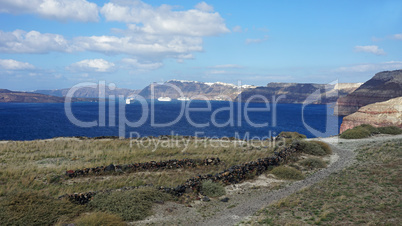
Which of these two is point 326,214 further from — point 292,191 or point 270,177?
Answer: point 270,177

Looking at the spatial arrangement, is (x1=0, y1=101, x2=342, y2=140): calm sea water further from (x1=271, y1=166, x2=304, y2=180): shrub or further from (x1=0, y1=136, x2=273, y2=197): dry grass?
(x1=271, y1=166, x2=304, y2=180): shrub

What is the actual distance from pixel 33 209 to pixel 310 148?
2073 centimetres

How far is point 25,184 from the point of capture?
12.2 m

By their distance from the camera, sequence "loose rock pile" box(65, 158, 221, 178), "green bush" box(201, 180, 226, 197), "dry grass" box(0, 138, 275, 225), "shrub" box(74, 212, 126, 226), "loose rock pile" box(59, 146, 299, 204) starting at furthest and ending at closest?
"loose rock pile" box(65, 158, 221, 178), "green bush" box(201, 180, 226, 197), "loose rock pile" box(59, 146, 299, 204), "dry grass" box(0, 138, 275, 225), "shrub" box(74, 212, 126, 226)

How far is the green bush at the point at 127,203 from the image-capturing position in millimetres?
9406

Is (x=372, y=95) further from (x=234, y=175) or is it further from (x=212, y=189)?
(x=212, y=189)

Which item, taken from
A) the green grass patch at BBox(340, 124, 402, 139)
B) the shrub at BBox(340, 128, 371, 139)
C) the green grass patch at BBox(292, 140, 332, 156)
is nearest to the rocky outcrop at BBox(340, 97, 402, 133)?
the green grass patch at BBox(340, 124, 402, 139)

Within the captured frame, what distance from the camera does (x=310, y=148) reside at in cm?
2203

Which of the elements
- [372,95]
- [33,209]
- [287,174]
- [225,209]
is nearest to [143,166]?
[225,209]

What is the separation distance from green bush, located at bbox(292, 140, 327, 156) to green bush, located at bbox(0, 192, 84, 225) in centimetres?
1871

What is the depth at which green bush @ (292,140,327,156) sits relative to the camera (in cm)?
2178

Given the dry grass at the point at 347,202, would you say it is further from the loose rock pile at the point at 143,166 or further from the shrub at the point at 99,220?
the loose rock pile at the point at 143,166

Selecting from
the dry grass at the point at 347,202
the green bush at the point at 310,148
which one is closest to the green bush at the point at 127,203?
the dry grass at the point at 347,202

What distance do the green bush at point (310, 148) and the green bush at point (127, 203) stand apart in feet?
51.8
